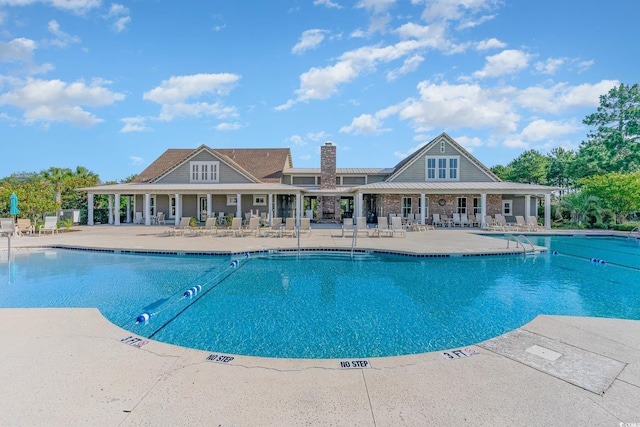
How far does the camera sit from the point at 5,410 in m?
2.73

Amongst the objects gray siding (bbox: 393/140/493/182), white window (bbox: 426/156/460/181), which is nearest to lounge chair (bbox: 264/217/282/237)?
gray siding (bbox: 393/140/493/182)

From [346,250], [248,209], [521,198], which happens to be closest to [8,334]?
[346,250]

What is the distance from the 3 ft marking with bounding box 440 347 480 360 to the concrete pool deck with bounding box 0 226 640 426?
33mm

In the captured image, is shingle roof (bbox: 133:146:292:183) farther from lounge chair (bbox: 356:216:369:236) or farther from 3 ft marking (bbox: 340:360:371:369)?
3 ft marking (bbox: 340:360:371:369)

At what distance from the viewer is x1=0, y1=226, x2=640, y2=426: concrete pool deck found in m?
2.66

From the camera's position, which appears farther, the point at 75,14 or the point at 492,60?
the point at 492,60

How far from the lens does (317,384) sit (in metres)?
3.18

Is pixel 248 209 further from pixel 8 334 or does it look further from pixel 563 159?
pixel 563 159

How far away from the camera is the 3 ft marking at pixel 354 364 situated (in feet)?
11.7

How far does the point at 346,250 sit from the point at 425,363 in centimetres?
899

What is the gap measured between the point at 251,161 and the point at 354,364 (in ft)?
88.4

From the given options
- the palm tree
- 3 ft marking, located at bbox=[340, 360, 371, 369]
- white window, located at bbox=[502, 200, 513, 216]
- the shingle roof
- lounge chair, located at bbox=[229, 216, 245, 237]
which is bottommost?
3 ft marking, located at bbox=[340, 360, 371, 369]

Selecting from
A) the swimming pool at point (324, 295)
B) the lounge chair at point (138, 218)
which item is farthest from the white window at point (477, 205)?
the lounge chair at point (138, 218)

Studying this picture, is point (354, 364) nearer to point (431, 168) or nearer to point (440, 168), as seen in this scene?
point (431, 168)
